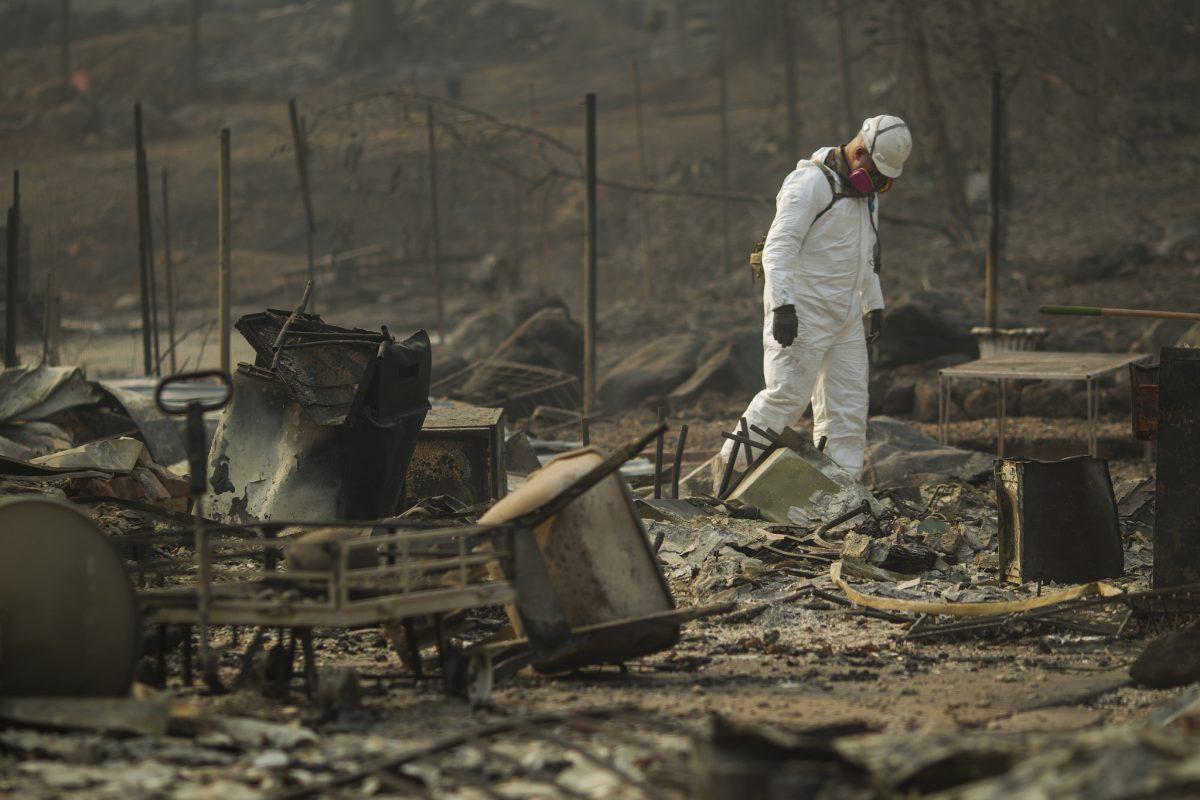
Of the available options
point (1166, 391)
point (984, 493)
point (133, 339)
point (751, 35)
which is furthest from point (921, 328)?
point (751, 35)

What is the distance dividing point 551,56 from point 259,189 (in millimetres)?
10761

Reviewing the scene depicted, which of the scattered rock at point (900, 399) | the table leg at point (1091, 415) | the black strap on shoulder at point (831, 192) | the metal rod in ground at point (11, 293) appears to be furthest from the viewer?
the scattered rock at point (900, 399)

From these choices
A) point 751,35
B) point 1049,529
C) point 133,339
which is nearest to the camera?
point 1049,529

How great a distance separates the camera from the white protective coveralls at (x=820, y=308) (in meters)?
8.03

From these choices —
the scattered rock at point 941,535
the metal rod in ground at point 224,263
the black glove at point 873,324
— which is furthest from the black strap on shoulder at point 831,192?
the metal rod in ground at point 224,263

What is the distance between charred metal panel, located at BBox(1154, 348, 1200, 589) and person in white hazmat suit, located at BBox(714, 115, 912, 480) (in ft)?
9.25

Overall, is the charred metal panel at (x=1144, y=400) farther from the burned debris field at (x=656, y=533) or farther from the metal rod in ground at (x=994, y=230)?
the metal rod in ground at (x=994, y=230)

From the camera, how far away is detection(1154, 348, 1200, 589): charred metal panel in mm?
5203

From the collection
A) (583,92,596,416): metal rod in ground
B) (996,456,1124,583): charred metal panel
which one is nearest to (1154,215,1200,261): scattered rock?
(583,92,596,416): metal rod in ground

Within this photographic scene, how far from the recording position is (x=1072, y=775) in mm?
2730

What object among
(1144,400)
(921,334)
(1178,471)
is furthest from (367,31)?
(1178,471)

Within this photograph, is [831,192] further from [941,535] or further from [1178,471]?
[1178,471]

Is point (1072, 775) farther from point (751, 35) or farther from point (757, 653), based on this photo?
point (751, 35)

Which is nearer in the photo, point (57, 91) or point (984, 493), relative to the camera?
point (984, 493)
